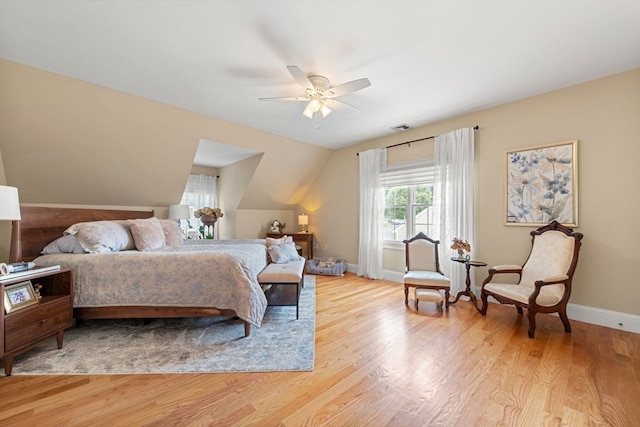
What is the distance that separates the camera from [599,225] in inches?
110

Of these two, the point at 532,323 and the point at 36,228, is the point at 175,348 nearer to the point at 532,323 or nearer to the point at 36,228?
the point at 36,228

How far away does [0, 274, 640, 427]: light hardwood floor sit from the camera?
1.52 metres

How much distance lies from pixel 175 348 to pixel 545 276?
3.98 metres

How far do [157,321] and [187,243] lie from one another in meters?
1.32

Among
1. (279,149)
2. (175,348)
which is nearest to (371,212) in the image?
(279,149)

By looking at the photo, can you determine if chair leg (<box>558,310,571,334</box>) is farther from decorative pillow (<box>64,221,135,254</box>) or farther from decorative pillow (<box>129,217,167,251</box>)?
decorative pillow (<box>64,221,135,254</box>)

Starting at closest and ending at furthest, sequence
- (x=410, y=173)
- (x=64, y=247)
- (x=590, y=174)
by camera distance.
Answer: (x=64, y=247) → (x=590, y=174) → (x=410, y=173)

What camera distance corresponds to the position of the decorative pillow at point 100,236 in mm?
2672

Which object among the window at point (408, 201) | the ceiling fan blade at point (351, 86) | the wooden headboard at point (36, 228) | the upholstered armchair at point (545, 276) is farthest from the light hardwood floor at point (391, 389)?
the ceiling fan blade at point (351, 86)

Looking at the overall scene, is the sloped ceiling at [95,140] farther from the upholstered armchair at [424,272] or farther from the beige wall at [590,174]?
the beige wall at [590,174]

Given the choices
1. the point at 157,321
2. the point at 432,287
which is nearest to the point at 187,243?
the point at 157,321

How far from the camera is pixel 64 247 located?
2750 millimetres

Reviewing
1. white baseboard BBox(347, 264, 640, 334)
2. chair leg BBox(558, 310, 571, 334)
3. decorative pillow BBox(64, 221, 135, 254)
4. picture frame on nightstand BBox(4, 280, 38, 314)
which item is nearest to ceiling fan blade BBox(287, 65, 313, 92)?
decorative pillow BBox(64, 221, 135, 254)

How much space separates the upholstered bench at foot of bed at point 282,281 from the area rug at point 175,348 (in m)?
0.23
